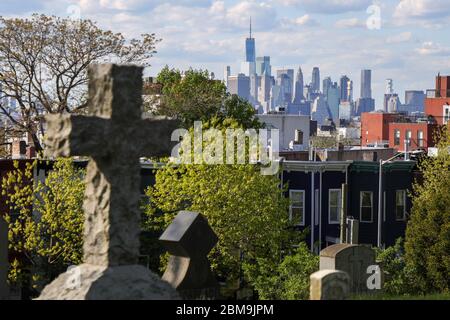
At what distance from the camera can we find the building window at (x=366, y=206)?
1845 inches

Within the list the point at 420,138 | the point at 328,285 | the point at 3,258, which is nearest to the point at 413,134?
the point at 420,138

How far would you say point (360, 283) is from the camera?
2411cm

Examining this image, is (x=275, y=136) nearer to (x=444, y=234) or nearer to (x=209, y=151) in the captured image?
(x=209, y=151)

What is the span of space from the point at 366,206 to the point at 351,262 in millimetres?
22990

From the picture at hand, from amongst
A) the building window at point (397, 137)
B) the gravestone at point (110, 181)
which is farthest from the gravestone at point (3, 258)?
the building window at point (397, 137)

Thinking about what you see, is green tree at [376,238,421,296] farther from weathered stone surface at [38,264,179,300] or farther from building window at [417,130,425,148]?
building window at [417,130,425,148]

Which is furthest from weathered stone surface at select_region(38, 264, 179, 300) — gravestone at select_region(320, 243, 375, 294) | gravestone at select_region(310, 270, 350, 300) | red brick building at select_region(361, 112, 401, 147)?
red brick building at select_region(361, 112, 401, 147)

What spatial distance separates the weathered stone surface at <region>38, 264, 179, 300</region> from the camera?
12.3 meters

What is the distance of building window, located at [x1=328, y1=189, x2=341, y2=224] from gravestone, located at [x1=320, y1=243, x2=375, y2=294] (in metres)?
20.4

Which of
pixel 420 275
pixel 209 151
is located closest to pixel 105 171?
pixel 420 275

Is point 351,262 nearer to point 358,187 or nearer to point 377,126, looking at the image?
point 358,187

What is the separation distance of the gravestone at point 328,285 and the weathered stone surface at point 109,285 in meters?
2.10

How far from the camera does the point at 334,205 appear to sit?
45719mm

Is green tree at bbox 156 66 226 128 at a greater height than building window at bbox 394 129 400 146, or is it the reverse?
green tree at bbox 156 66 226 128
